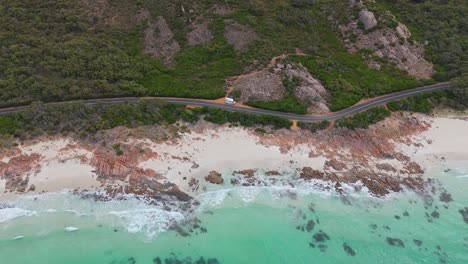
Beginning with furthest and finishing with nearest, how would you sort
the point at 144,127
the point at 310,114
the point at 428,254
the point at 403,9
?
the point at 403,9, the point at 310,114, the point at 144,127, the point at 428,254

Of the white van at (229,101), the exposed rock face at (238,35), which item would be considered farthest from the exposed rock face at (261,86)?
the exposed rock face at (238,35)

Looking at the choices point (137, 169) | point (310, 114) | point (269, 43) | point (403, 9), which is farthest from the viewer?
point (403, 9)

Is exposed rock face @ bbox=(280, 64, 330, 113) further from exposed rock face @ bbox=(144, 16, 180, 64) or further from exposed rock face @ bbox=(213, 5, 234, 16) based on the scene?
exposed rock face @ bbox=(144, 16, 180, 64)

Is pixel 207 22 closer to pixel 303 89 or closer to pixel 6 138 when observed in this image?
pixel 303 89

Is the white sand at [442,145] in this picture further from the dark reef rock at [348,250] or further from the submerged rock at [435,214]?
the dark reef rock at [348,250]

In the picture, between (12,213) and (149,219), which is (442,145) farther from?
(12,213)

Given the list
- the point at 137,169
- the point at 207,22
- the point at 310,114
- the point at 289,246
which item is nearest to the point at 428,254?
the point at 289,246
